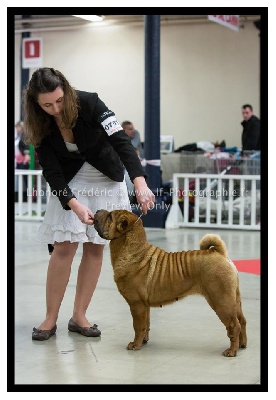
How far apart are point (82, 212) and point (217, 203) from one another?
6.06 m

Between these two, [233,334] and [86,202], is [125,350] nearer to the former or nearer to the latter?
[233,334]

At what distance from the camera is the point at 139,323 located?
3598mm

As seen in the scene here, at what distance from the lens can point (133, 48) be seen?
55.9 feet

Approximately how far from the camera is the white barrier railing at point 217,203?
30.8 ft

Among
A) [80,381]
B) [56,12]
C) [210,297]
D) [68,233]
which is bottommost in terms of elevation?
[80,381]

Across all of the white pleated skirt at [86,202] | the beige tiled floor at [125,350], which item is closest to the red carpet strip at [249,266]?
the beige tiled floor at [125,350]

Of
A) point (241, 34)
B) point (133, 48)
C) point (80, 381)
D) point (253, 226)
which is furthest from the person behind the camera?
point (133, 48)

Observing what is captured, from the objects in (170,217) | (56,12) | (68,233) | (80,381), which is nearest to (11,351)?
(80,381)

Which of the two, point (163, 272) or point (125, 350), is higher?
point (163, 272)

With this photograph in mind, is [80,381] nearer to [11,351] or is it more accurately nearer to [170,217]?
[11,351]

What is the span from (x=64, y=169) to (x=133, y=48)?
1362 cm

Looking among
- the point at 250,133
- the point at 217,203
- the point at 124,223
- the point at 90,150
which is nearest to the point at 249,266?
the point at 90,150

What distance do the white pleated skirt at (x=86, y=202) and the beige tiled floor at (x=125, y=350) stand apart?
1.80 ft

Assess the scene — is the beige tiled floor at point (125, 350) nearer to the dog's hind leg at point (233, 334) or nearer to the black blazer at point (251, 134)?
the dog's hind leg at point (233, 334)
